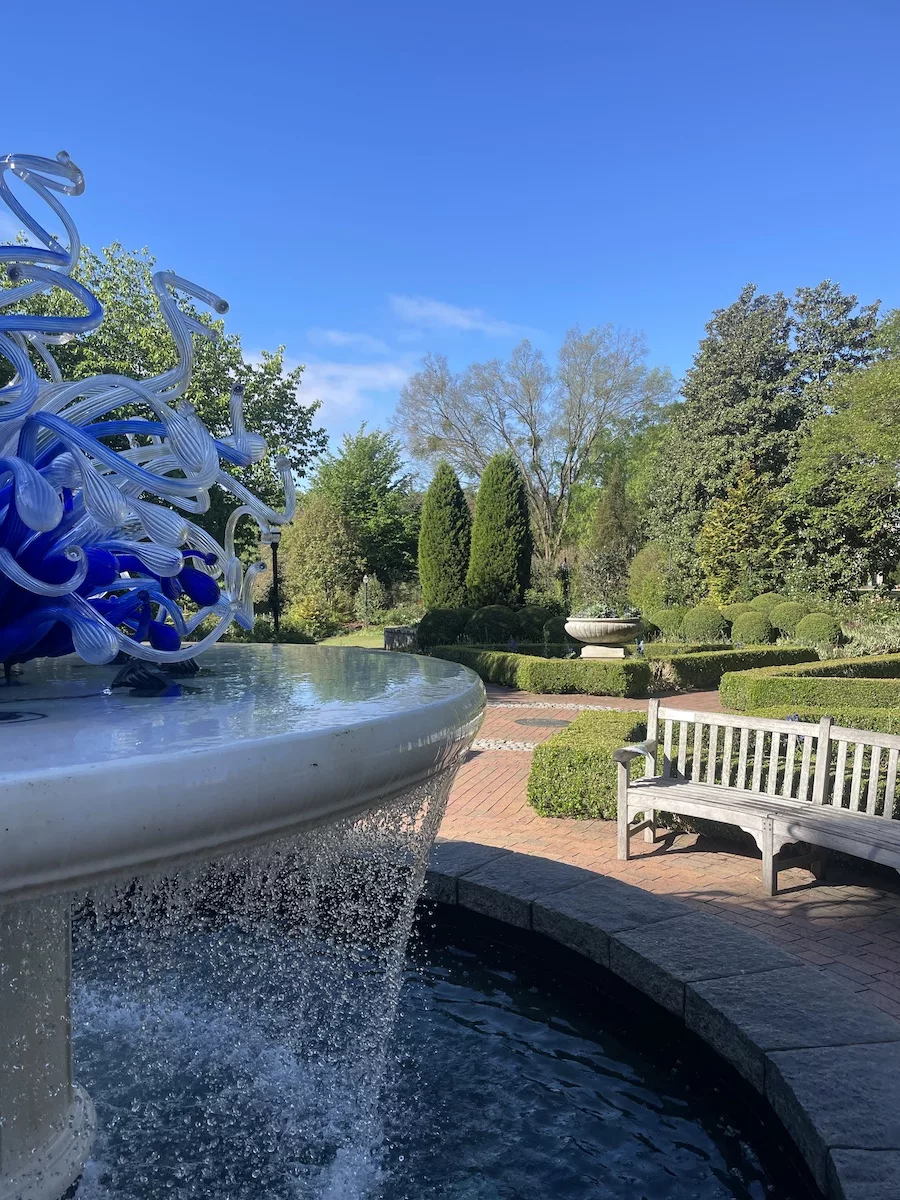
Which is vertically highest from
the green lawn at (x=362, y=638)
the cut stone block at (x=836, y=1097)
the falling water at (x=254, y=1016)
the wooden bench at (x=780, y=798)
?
the wooden bench at (x=780, y=798)

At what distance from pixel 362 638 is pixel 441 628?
5.91m

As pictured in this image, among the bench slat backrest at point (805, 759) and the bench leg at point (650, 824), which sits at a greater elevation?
the bench slat backrest at point (805, 759)

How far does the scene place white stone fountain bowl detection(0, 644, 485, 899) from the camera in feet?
2.97

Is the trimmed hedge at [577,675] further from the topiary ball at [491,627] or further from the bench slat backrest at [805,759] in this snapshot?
the bench slat backrest at [805,759]

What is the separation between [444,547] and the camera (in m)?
25.6

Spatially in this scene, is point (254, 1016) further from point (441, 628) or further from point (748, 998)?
point (441, 628)

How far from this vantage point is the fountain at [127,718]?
0.97m

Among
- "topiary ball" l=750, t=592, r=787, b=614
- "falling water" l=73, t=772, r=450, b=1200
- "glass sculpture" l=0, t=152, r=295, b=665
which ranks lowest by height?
"falling water" l=73, t=772, r=450, b=1200

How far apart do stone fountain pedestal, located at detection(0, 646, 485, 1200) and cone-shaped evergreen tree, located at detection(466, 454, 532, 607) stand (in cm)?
2210

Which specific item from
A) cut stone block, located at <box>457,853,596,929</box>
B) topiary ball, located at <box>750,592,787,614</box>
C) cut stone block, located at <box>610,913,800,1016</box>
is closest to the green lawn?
topiary ball, located at <box>750,592,787,614</box>

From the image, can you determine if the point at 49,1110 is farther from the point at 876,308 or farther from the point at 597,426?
the point at 597,426

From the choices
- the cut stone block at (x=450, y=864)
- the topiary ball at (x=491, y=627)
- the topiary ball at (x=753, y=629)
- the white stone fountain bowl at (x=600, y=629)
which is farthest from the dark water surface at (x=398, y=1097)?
the topiary ball at (x=753, y=629)

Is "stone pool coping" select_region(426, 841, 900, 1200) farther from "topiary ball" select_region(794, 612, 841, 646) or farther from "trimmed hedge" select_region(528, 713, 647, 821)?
"topiary ball" select_region(794, 612, 841, 646)

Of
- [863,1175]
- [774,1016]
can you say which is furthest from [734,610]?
[863,1175]
